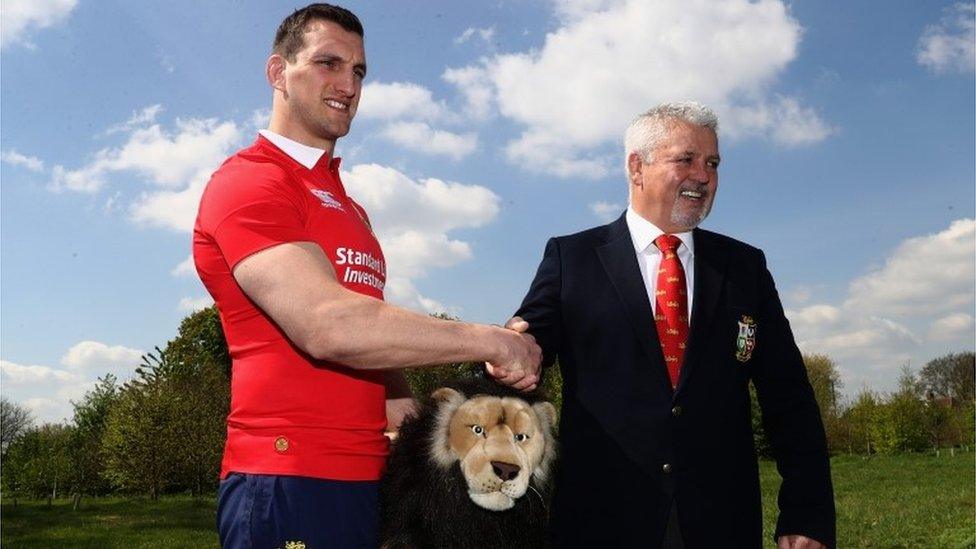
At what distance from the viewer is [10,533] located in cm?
2834

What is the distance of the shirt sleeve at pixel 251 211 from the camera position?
9.59ft

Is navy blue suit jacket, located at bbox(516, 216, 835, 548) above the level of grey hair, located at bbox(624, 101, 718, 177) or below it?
below

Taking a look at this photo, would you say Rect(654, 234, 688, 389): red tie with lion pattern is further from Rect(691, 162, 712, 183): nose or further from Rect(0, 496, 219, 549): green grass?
Rect(0, 496, 219, 549): green grass

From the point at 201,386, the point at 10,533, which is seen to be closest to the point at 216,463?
the point at 201,386

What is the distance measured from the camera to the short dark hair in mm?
3512

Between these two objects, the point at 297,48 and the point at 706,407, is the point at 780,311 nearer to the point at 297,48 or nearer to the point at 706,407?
the point at 706,407

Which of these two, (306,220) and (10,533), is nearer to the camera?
(306,220)

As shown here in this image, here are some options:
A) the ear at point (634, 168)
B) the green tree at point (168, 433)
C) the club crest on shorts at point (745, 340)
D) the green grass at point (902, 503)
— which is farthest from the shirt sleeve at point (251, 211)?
the green tree at point (168, 433)

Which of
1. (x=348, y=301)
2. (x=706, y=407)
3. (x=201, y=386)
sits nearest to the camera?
(x=348, y=301)

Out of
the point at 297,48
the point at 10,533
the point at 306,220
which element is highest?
the point at 297,48

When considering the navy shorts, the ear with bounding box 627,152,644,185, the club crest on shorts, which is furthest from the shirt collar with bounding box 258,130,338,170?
the club crest on shorts

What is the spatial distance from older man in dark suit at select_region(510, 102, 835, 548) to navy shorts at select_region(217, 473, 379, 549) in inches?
55.4

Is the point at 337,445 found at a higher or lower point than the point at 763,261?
lower

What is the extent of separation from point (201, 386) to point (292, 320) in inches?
1593
